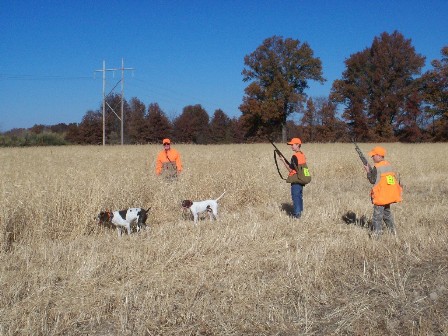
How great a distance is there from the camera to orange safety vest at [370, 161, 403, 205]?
6289mm

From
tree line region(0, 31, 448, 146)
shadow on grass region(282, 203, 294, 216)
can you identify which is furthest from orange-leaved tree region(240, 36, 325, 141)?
shadow on grass region(282, 203, 294, 216)

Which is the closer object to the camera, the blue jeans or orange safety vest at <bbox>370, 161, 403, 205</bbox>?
orange safety vest at <bbox>370, 161, 403, 205</bbox>

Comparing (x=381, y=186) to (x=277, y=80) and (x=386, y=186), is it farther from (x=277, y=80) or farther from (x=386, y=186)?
(x=277, y=80)

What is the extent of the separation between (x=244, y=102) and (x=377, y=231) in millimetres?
46289

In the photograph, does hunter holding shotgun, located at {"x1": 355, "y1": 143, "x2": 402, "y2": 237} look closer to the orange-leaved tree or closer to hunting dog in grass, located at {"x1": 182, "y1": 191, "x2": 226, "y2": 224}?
hunting dog in grass, located at {"x1": 182, "y1": 191, "x2": 226, "y2": 224}

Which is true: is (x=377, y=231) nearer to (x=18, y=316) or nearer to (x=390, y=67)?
(x=18, y=316)

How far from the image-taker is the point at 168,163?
30.9ft

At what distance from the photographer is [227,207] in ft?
30.6

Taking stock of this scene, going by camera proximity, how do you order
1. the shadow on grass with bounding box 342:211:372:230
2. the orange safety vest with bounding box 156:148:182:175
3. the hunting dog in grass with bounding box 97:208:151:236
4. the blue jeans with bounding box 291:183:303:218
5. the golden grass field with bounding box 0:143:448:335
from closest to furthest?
the golden grass field with bounding box 0:143:448:335 < the hunting dog in grass with bounding box 97:208:151:236 < the shadow on grass with bounding box 342:211:372:230 < the blue jeans with bounding box 291:183:303:218 < the orange safety vest with bounding box 156:148:182:175

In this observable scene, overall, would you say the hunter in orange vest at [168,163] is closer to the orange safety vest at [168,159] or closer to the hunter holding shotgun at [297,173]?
the orange safety vest at [168,159]

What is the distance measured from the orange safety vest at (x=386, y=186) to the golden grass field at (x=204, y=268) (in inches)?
24.0

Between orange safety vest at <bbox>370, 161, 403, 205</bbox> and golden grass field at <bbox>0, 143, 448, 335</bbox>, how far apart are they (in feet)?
2.00

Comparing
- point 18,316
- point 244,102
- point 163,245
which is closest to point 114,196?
point 163,245

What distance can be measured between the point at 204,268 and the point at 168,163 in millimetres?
4728
